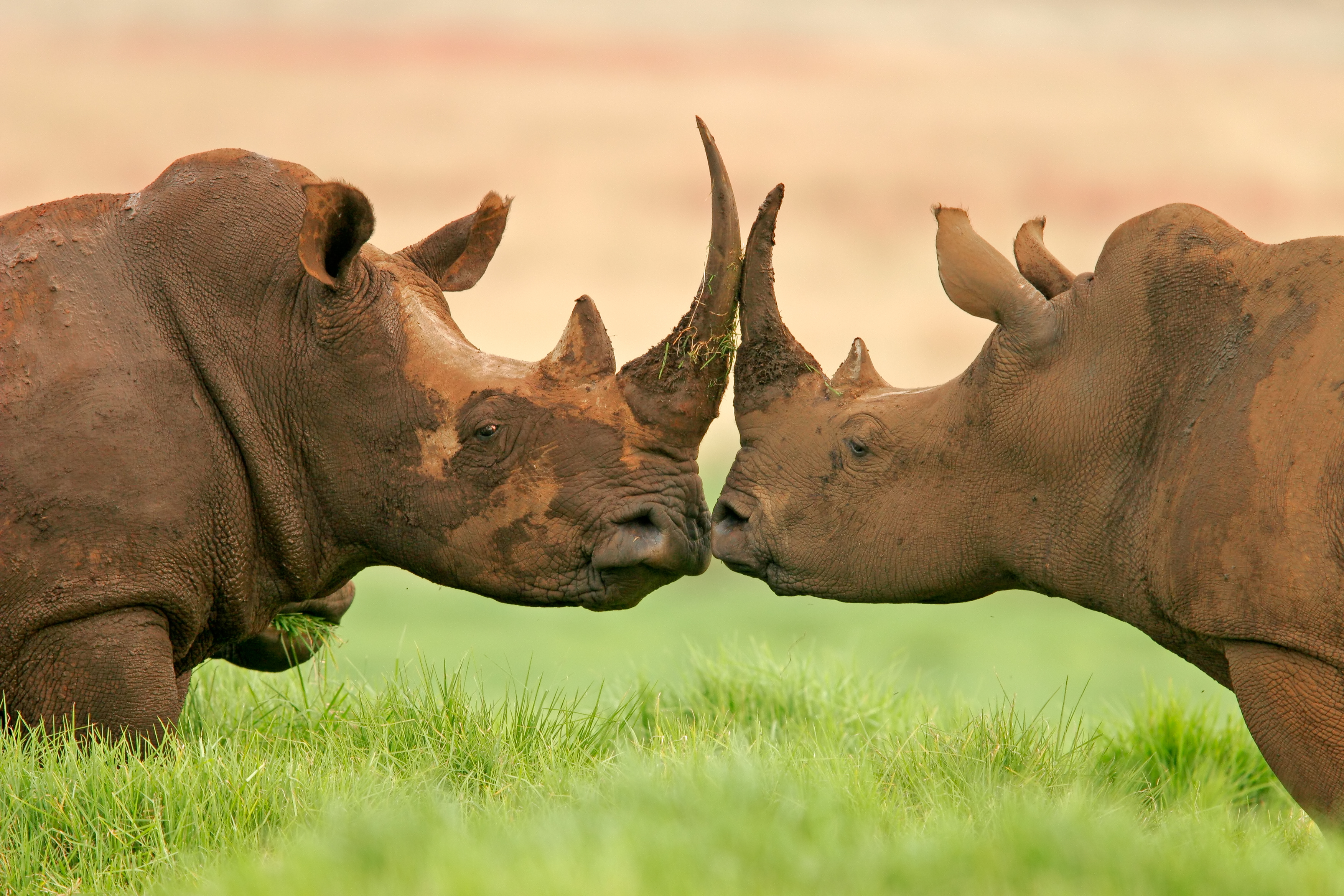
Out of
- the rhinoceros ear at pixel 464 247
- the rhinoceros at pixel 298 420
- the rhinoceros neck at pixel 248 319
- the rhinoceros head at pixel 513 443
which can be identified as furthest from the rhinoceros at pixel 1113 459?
the rhinoceros neck at pixel 248 319

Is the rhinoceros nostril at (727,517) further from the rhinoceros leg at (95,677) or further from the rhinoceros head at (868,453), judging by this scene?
the rhinoceros leg at (95,677)

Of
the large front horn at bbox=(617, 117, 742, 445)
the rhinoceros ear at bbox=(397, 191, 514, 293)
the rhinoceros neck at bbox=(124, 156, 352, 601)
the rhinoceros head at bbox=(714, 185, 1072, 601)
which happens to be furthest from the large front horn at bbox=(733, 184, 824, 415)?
the rhinoceros neck at bbox=(124, 156, 352, 601)

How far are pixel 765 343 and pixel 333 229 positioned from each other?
1555 millimetres

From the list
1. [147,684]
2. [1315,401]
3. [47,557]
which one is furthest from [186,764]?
[1315,401]

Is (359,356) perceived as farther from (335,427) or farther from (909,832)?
(909,832)

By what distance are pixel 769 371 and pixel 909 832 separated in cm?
208

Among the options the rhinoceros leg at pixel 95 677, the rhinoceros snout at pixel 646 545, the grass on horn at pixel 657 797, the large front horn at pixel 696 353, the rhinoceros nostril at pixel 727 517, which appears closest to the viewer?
the grass on horn at pixel 657 797

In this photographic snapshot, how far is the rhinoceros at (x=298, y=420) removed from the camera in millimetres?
4891

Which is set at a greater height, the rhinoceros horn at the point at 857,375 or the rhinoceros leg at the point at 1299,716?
the rhinoceros horn at the point at 857,375

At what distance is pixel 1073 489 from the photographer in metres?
4.89

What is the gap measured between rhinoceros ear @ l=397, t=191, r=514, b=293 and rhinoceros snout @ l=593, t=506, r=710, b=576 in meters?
1.44

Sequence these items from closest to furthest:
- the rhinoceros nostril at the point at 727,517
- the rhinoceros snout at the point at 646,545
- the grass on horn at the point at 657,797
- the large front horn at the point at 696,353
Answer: the grass on horn at the point at 657,797 → the rhinoceros snout at the point at 646,545 → the large front horn at the point at 696,353 → the rhinoceros nostril at the point at 727,517

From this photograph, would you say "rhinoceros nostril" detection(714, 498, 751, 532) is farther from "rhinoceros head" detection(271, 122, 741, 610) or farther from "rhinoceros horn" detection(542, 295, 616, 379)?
"rhinoceros horn" detection(542, 295, 616, 379)

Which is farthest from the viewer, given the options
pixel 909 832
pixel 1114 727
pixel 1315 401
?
pixel 1114 727
